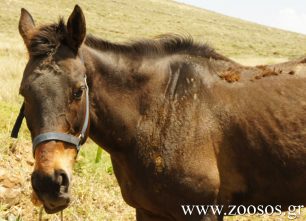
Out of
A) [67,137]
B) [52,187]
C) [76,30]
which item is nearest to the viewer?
[52,187]

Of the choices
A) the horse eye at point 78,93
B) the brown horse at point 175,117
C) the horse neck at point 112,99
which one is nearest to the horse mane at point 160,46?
the brown horse at point 175,117

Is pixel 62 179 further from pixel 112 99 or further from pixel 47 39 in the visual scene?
pixel 47 39

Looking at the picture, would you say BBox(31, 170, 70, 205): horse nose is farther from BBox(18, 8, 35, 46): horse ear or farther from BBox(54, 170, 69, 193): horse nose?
BBox(18, 8, 35, 46): horse ear

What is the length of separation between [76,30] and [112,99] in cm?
64

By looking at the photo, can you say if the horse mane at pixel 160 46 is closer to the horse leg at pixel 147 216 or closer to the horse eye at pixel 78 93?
the horse eye at pixel 78 93

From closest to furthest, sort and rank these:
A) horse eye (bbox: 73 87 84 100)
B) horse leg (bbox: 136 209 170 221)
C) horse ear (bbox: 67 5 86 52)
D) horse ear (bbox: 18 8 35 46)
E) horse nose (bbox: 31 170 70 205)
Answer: horse nose (bbox: 31 170 70 205), horse eye (bbox: 73 87 84 100), horse ear (bbox: 67 5 86 52), horse ear (bbox: 18 8 35 46), horse leg (bbox: 136 209 170 221)

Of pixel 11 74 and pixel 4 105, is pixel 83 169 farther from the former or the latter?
pixel 11 74

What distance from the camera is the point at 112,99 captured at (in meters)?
3.41

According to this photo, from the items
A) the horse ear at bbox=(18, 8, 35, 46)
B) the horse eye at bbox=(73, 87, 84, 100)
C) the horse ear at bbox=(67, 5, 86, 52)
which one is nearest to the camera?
the horse eye at bbox=(73, 87, 84, 100)

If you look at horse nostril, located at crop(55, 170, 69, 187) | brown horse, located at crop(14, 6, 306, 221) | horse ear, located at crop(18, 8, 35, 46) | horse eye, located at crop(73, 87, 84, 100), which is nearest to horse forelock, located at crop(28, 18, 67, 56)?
brown horse, located at crop(14, 6, 306, 221)

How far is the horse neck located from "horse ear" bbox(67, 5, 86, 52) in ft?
0.62

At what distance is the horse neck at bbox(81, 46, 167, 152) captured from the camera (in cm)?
337

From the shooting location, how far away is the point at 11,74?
12195mm

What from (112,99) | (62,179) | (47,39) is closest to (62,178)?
(62,179)
